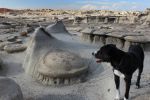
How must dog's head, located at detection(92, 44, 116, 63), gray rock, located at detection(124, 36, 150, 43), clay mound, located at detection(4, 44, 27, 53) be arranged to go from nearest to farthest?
dog's head, located at detection(92, 44, 116, 63) < gray rock, located at detection(124, 36, 150, 43) < clay mound, located at detection(4, 44, 27, 53)

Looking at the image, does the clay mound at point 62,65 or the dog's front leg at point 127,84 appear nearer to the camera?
the dog's front leg at point 127,84

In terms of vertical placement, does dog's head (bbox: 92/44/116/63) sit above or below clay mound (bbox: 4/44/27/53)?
above

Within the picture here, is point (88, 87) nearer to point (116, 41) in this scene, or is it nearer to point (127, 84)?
point (127, 84)

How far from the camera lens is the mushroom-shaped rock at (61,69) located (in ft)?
29.6

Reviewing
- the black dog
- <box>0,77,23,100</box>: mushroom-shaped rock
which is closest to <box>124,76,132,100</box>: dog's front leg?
the black dog

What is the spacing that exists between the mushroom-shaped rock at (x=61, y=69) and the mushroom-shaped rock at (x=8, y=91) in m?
2.24

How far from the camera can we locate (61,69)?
9062 millimetres

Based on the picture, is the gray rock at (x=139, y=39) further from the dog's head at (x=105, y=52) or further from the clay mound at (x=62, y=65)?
the dog's head at (x=105, y=52)

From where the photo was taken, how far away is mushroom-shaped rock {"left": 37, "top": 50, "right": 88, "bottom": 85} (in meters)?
9.02

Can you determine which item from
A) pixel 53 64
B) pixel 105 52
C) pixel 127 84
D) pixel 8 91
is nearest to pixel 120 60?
pixel 105 52

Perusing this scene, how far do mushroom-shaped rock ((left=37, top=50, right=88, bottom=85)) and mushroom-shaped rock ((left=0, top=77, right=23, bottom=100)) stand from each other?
2241 millimetres

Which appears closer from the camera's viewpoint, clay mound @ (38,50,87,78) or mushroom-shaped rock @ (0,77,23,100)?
mushroom-shaped rock @ (0,77,23,100)

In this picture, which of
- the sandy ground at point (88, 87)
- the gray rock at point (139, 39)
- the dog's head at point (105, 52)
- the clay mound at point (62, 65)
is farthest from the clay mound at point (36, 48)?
the dog's head at point (105, 52)

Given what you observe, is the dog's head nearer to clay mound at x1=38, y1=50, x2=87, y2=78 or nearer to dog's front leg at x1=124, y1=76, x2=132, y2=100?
dog's front leg at x1=124, y1=76, x2=132, y2=100
